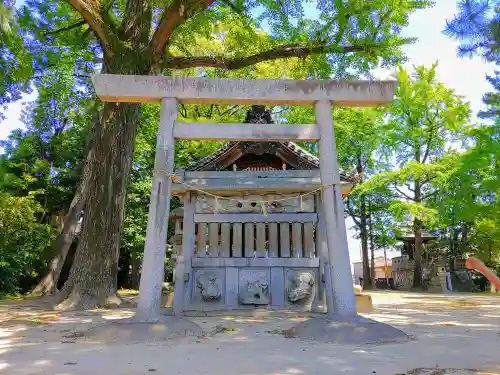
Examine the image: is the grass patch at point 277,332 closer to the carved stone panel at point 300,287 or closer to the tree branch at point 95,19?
the carved stone panel at point 300,287

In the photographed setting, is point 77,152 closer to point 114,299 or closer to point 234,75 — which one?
point 234,75

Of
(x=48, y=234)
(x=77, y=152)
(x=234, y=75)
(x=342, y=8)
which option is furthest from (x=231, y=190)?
(x=77, y=152)

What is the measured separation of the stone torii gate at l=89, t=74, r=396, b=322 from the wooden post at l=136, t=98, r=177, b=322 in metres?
0.02

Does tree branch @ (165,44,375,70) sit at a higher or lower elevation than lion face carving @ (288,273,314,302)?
higher

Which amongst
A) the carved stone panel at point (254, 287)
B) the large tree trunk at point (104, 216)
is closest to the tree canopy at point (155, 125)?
the large tree trunk at point (104, 216)

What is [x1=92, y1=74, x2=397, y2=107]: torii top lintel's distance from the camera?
637 centimetres

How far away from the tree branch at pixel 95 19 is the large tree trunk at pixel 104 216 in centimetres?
156

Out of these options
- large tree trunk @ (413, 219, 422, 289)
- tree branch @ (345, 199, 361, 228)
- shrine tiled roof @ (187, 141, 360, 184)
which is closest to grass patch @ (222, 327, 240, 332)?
shrine tiled roof @ (187, 141, 360, 184)

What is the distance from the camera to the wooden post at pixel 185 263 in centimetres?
865

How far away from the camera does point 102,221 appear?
9000 millimetres

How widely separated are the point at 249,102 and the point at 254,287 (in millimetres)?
4403

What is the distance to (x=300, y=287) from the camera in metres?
8.88

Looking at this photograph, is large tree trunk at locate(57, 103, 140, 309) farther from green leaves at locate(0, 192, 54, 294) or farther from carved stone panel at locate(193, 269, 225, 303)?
green leaves at locate(0, 192, 54, 294)

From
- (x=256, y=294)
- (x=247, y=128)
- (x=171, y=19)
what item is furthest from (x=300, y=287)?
(x=171, y=19)
